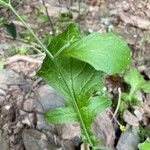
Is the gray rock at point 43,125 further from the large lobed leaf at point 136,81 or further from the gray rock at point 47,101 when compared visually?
the large lobed leaf at point 136,81

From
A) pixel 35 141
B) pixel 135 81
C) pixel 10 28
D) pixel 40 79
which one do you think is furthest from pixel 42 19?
pixel 35 141

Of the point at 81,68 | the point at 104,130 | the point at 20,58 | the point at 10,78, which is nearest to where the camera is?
the point at 81,68

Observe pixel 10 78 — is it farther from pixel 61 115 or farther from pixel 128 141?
pixel 128 141

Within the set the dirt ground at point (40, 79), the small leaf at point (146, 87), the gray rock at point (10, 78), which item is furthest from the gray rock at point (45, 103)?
the small leaf at point (146, 87)

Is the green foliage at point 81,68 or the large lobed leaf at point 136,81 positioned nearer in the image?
the green foliage at point 81,68

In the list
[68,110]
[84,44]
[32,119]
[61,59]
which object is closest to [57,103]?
[32,119]

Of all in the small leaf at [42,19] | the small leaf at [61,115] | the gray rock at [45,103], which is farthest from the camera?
the small leaf at [42,19]
